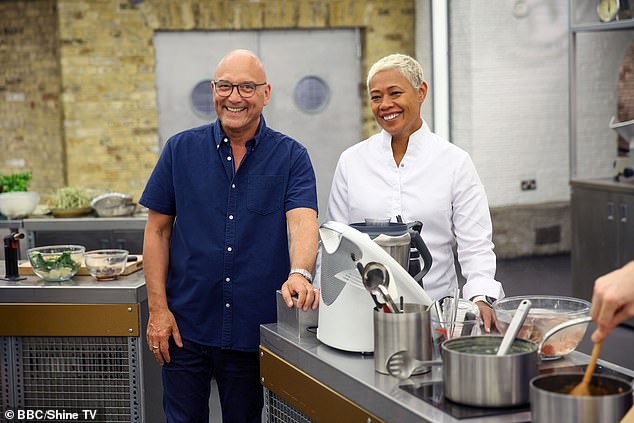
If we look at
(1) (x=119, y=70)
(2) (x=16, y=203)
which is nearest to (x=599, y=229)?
(2) (x=16, y=203)

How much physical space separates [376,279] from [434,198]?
0.91m

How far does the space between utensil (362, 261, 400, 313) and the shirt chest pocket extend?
93cm

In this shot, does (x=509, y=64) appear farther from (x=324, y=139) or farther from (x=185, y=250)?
(x=185, y=250)

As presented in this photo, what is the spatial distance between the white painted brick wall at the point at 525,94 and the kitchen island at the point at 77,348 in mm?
5002

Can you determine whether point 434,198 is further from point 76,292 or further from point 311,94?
point 311,94

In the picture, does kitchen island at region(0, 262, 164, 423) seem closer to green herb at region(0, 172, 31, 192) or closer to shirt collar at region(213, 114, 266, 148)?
shirt collar at region(213, 114, 266, 148)

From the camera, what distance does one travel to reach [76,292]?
3742 mm

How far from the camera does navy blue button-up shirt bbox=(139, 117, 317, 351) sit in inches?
119

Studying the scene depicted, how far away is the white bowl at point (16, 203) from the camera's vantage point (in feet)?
18.1

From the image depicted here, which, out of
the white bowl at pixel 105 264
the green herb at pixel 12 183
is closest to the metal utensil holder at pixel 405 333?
the white bowl at pixel 105 264

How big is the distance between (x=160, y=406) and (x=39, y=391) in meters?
0.51

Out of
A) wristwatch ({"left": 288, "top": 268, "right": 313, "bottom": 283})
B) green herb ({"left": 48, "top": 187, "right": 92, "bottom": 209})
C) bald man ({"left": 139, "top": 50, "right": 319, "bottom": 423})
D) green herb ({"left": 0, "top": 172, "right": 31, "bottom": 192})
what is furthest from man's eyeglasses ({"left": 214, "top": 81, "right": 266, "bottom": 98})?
green herb ({"left": 0, "top": 172, "right": 31, "bottom": 192})

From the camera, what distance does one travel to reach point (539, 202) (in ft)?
27.6

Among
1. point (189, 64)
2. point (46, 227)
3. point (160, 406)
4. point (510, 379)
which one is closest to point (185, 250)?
point (160, 406)
